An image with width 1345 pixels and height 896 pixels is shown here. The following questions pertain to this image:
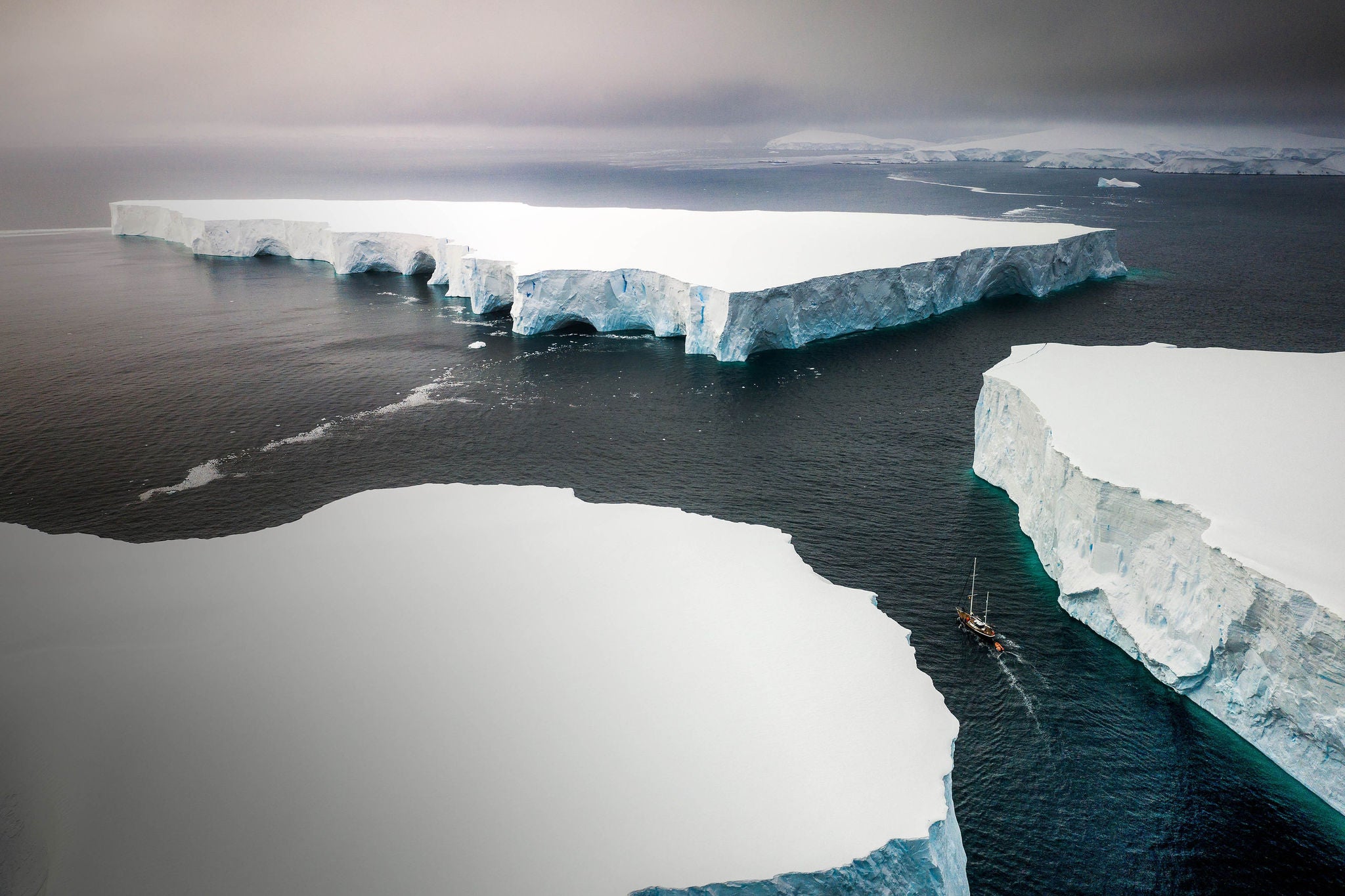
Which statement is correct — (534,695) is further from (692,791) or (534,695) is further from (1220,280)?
(1220,280)

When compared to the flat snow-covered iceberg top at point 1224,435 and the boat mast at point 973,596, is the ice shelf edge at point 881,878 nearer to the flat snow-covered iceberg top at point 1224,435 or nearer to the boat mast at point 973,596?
the flat snow-covered iceberg top at point 1224,435

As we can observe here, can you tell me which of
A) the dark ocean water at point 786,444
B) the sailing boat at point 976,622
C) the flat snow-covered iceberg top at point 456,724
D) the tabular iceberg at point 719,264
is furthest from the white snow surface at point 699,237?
the flat snow-covered iceberg top at point 456,724

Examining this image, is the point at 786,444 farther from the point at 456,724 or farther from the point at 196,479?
the point at 196,479

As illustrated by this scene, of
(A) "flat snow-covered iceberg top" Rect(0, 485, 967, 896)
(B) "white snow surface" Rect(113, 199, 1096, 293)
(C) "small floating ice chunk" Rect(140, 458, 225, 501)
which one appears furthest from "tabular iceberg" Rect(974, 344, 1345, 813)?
(C) "small floating ice chunk" Rect(140, 458, 225, 501)

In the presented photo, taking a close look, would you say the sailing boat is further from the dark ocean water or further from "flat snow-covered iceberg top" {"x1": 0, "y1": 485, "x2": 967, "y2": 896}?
"flat snow-covered iceberg top" {"x1": 0, "y1": 485, "x2": 967, "y2": 896}

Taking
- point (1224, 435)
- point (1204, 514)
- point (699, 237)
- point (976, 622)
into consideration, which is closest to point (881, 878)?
point (976, 622)
